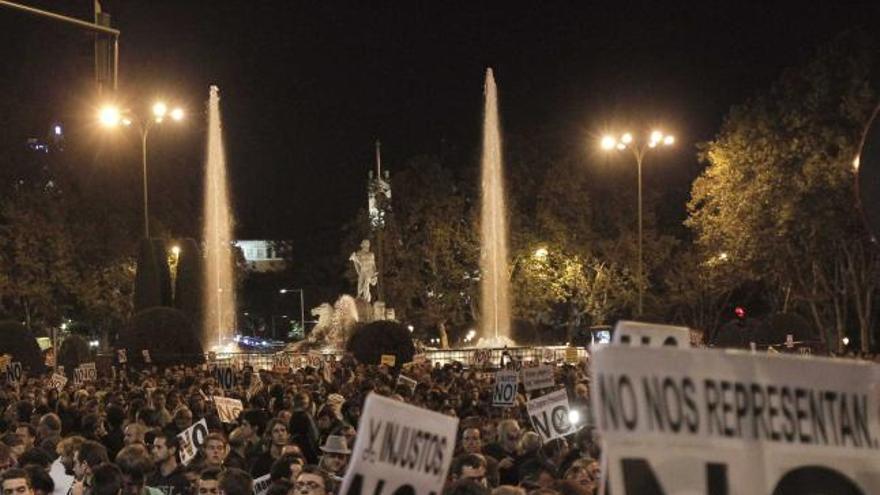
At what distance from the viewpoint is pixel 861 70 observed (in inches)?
1497

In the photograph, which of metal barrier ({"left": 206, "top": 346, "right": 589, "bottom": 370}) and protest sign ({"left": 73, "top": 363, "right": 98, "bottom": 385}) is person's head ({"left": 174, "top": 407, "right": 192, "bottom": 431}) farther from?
metal barrier ({"left": 206, "top": 346, "right": 589, "bottom": 370})

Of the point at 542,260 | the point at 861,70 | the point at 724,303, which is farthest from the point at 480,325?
the point at 861,70

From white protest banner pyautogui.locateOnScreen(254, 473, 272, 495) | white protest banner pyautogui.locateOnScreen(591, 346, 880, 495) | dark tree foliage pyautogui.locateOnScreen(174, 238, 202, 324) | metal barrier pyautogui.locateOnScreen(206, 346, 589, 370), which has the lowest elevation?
metal barrier pyautogui.locateOnScreen(206, 346, 589, 370)

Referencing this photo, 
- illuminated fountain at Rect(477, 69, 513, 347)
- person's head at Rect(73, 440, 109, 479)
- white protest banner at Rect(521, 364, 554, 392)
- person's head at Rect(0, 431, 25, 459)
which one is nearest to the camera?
person's head at Rect(73, 440, 109, 479)

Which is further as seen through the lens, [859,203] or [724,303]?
[724,303]

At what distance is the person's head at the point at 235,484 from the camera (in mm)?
7570

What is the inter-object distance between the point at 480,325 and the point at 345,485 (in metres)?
54.4

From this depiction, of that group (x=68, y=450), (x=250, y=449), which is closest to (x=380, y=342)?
(x=250, y=449)

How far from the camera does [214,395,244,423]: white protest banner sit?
14227 mm

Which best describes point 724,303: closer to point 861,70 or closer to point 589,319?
point 589,319

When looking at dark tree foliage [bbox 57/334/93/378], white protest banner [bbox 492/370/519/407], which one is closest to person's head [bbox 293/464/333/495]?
white protest banner [bbox 492/370/519/407]

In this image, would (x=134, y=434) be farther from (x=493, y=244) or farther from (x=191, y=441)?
(x=493, y=244)

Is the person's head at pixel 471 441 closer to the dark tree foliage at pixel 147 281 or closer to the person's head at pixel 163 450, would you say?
the person's head at pixel 163 450

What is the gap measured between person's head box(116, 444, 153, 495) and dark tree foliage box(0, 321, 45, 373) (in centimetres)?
2708
